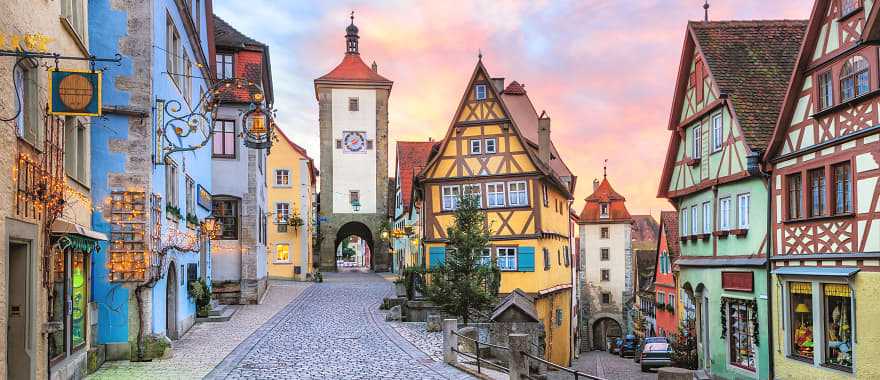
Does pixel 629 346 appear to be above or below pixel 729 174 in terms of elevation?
below

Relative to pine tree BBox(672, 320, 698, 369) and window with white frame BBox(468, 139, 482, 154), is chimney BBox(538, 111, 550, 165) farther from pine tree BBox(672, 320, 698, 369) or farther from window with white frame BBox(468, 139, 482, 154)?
pine tree BBox(672, 320, 698, 369)

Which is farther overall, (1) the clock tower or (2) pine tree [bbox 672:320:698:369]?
(1) the clock tower

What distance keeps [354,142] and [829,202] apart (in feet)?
153

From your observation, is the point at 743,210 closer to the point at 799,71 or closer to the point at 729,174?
the point at 729,174

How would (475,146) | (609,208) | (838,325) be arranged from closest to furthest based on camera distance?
(838,325)
(475,146)
(609,208)

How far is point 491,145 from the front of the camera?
33.7 metres

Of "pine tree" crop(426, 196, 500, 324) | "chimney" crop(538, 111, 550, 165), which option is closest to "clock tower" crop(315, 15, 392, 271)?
"chimney" crop(538, 111, 550, 165)

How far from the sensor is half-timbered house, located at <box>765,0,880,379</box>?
15.3 m

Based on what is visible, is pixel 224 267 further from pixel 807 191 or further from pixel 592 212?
pixel 592 212

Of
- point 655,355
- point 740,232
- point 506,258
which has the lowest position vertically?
point 655,355

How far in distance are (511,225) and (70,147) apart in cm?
2174

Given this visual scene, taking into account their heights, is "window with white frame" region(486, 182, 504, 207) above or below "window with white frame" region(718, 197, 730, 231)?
above

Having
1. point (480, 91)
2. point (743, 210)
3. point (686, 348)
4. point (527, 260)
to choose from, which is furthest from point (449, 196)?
point (743, 210)

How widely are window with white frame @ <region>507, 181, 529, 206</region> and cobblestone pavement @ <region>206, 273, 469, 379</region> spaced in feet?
23.0
